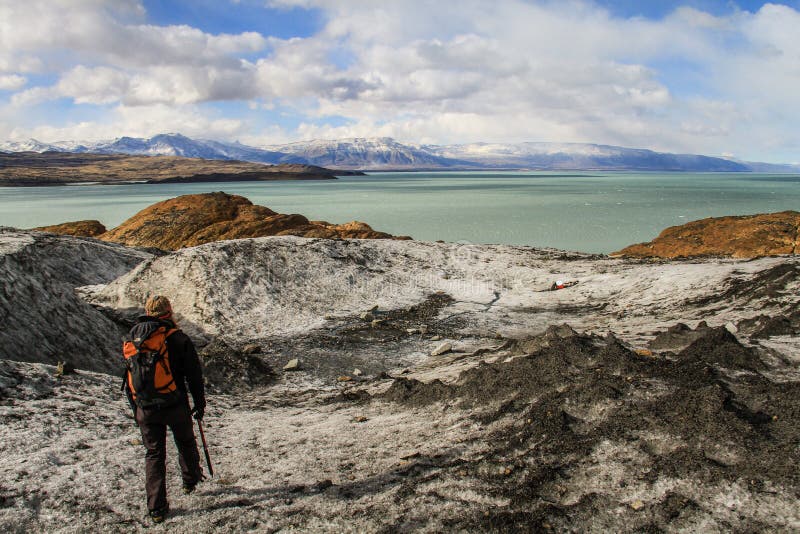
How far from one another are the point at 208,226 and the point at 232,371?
2233 cm

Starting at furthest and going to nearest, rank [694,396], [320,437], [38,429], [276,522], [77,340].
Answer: [77,340], [320,437], [38,429], [694,396], [276,522]

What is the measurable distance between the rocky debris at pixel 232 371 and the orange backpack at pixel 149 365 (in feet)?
17.2

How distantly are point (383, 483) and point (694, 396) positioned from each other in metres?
3.77

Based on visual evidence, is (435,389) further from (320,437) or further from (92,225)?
(92,225)

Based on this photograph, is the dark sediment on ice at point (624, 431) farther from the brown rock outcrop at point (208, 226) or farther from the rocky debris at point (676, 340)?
the brown rock outcrop at point (208, 226)

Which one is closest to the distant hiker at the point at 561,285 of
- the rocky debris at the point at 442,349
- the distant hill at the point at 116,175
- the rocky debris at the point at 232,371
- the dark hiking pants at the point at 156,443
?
the rocky debris at the point at 442,349

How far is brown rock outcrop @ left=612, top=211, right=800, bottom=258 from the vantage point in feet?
79.3

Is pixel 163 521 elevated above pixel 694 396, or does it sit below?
below

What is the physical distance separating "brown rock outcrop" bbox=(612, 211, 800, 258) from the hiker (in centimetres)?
2475

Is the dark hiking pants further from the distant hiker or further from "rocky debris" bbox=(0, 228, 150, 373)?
the distant hiker

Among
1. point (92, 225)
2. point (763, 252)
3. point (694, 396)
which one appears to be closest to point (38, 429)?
point (694, 396)

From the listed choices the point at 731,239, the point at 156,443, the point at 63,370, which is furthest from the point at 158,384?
the point at 731,239

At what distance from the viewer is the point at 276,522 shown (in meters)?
5.01

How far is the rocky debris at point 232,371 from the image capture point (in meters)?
10.4
